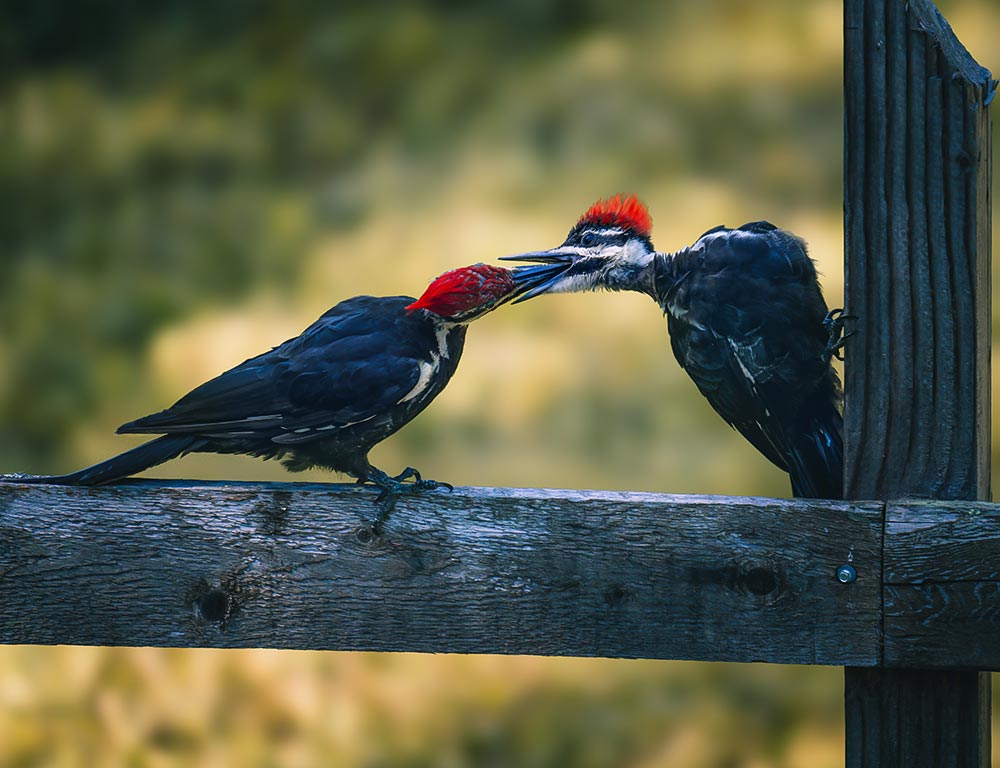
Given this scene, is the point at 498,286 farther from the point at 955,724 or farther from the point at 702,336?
the point at 955,724

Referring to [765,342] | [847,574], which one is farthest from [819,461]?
[847,574]

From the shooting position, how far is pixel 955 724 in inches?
39.7

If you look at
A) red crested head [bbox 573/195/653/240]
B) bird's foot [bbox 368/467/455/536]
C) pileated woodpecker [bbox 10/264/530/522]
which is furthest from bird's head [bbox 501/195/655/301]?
bird's foot [bbox 368/467/455/536]

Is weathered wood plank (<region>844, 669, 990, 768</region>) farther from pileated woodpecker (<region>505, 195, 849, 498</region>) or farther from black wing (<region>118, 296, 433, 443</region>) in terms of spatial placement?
black wing (<region>118, 296, 433, 443</region>)

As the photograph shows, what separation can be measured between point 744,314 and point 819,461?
0.80 feet

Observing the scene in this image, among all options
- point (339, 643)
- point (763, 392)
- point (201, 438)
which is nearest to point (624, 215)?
point (763, 392)

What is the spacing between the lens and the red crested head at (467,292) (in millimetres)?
1327

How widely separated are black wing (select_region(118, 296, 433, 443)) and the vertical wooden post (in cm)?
60

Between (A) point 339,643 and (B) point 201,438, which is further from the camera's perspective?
(B) point 201,438

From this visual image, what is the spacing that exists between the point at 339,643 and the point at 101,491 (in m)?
0.32

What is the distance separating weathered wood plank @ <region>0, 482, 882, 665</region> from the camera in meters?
1.03

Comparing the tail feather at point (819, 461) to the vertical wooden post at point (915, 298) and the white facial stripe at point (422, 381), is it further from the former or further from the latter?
the white facial stripe at point (422, 381)

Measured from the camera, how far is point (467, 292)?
1.33m

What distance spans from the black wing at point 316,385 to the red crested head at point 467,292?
0.08 m
